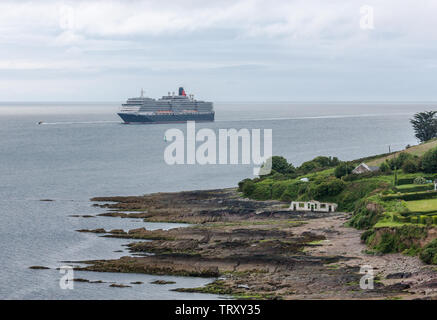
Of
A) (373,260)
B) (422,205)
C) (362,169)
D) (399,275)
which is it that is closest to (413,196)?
(422,205)

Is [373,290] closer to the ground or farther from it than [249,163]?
closer to the ground

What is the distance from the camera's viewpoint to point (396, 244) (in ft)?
155

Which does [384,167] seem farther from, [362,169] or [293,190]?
[293,190]

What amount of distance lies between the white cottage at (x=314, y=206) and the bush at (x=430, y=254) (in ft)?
73.2

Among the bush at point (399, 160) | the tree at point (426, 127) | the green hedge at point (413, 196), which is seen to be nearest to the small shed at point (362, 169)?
the bush at point (399, 160)

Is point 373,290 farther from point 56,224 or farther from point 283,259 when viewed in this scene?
point 56,224

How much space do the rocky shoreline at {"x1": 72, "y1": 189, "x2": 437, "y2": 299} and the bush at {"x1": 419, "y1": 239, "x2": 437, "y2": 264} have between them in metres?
0.54

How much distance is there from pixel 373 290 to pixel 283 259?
9.26 meters

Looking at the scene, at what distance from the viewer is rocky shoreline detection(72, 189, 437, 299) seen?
1543 inches

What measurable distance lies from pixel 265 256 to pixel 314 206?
65.0 ft

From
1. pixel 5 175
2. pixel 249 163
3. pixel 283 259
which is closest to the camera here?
pixel 283 259

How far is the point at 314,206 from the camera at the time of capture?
218 ft

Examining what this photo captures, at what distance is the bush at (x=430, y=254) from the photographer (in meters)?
42.4

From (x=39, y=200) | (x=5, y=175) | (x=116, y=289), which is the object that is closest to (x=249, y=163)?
(x=5, y=175)
